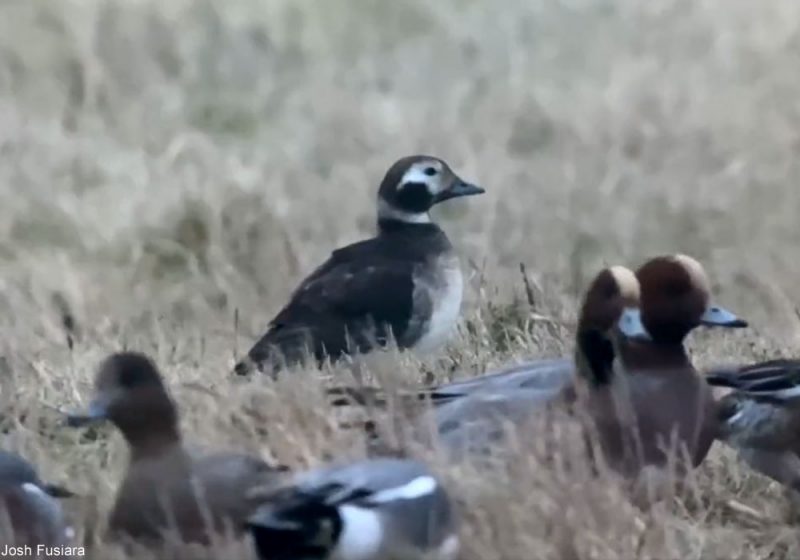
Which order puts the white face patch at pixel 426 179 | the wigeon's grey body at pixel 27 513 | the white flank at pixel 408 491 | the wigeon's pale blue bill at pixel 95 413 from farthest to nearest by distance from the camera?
the white face patch at pixel 426 179 → the wigeon's pale blue bill at pixel 95 413 → the wigeon's grey body at pixel 27 513 → the white flank at pixel 408 491

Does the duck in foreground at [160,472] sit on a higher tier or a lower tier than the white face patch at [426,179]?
lower

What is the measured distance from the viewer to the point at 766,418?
5.71 meters

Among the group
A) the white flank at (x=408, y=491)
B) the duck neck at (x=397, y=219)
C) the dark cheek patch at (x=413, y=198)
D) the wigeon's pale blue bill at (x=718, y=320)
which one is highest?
the dark cheek patch at (x=413, y=198)

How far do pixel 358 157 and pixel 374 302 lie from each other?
4742 mm

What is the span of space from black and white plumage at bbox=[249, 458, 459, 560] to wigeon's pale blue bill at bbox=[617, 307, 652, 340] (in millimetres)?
1326

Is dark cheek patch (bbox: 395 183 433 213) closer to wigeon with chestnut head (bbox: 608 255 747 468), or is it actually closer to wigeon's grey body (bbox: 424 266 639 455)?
wigeon with chestnut head (bbox: 608 255 747 468)

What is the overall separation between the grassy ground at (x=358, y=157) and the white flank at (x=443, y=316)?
10cm

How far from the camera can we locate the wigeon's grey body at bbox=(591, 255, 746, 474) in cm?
549

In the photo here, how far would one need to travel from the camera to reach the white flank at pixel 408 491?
4.60 m

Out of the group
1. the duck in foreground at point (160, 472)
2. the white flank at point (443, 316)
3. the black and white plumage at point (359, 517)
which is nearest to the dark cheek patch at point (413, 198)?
the white flank at point (443, 316)

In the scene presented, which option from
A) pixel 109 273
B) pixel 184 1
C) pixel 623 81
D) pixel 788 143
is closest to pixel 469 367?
pixel 109 273

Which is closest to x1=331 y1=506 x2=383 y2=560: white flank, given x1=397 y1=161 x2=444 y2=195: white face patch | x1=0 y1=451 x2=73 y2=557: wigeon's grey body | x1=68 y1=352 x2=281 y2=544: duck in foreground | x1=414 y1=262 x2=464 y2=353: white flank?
x1=68 y1=352 x2=281 y2=544: duck in foreground

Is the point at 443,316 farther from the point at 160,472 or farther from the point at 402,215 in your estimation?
the point at 160,472

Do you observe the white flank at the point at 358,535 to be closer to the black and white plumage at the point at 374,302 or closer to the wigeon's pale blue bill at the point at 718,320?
the wigeon's pale blue bill at the point at 718,320
